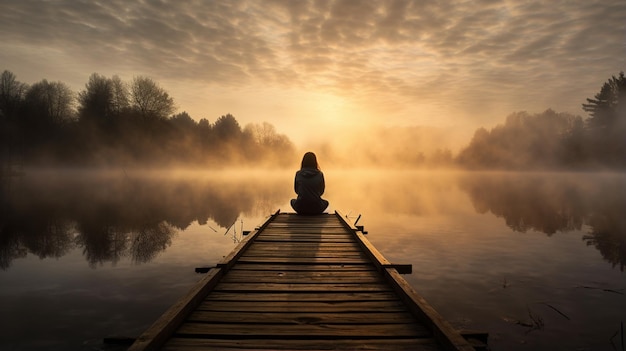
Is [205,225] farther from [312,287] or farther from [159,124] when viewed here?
[159,124]

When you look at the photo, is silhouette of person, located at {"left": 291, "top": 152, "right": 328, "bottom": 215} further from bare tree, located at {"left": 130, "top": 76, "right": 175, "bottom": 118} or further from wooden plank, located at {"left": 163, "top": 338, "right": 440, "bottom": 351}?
bare tree, located at {"left": 130, "top": 76, "right": 175, "bottom": 118}

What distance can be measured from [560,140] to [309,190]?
284 ft

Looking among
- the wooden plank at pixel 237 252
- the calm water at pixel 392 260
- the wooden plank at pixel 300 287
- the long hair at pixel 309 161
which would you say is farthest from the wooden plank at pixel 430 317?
the long hair at pixel 309 161

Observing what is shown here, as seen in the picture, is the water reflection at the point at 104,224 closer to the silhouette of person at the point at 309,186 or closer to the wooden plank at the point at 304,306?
the silhouette of person at the point at 309,186

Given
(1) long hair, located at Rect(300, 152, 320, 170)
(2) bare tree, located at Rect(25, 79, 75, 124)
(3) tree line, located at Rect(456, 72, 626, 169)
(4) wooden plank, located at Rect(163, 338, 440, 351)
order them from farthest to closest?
(3) tree line, located at Rect(456, 72, 626, 169) → (2) bare tree, located at Rect(25, 79, 75, 124) → (1) long hair, located at Rect(300, 152, 320, 170) → (4) wooden plank, located at Rect(163, 338, 440, 351)

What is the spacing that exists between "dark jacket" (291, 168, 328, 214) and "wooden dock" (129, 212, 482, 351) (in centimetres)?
491

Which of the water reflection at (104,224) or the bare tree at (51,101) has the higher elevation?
the bare tree at (51,101)

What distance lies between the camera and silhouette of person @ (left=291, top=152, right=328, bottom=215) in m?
12.3

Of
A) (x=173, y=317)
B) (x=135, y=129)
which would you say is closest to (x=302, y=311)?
(x=173, y=317)

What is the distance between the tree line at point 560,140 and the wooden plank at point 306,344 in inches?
2933

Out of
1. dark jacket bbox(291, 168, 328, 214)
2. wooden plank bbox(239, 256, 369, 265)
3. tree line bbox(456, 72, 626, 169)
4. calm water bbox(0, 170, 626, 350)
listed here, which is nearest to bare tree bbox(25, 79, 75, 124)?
calm water bbox(0, 170, 626, 350)

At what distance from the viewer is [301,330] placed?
13.5ft

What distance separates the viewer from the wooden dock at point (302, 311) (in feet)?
12.5

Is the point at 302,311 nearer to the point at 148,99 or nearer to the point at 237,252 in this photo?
the point at 237,252
